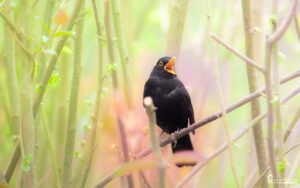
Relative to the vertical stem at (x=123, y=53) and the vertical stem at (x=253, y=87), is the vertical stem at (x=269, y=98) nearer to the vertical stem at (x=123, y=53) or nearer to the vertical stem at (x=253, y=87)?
the vertical stem at (x=253, y=87)

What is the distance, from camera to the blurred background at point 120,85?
2.59m

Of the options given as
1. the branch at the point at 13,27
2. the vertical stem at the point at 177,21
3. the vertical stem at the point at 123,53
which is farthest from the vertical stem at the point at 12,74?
the vertical stem at the point at 177,21

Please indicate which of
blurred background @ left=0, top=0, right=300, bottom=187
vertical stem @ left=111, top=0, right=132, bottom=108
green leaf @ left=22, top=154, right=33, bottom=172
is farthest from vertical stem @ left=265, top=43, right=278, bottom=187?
green leaf @ left=22, top=154, right=33, bottom=172

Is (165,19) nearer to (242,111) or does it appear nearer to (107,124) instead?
(107,124)

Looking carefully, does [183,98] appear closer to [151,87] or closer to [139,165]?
[151,87]

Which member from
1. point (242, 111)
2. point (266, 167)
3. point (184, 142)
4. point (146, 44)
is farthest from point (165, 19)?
point (242, 111)

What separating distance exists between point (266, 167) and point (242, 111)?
4342 millimetres

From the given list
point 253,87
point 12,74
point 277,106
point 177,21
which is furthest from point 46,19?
point 277,106

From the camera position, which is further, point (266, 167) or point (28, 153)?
point (266, 167)

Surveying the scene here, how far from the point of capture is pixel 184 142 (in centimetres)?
349

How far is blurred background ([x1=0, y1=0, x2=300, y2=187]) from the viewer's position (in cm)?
259

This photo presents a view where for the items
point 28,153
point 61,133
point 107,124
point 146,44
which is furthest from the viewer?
point 146,44

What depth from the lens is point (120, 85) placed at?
3363 millimetres

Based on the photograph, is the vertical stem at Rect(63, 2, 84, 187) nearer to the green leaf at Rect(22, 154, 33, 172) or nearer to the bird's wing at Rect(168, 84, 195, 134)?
the green leaf at Rect(22, 154, 33, 172)
